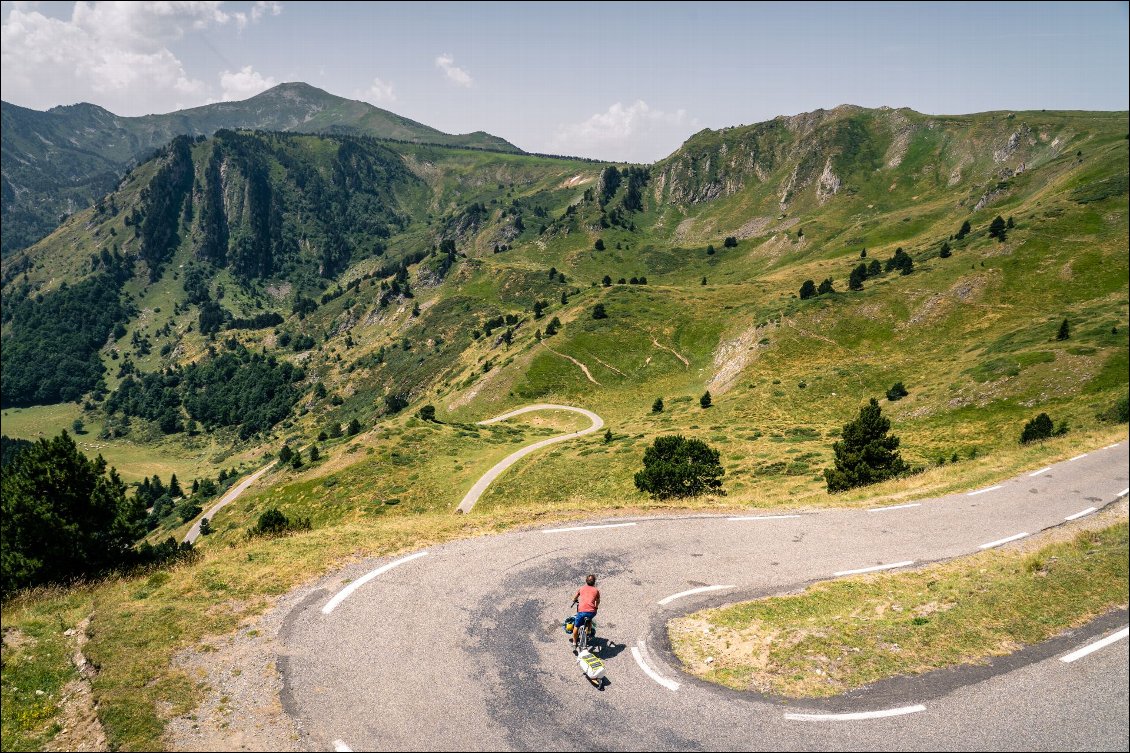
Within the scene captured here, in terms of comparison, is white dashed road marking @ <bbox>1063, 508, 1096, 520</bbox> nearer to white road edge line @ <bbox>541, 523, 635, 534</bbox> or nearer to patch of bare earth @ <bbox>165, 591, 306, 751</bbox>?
white road edge line @ <bbox>541, 523, 635, 534</bbox>

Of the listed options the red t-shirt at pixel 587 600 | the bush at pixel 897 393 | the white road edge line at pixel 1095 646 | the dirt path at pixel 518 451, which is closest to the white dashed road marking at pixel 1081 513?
the white road edge line at pixel 1095 646

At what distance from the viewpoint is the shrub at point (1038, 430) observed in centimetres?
3903

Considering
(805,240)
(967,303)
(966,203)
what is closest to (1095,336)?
(967,303)

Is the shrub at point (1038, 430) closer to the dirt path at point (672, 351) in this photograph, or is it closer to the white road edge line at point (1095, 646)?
the white road edge line at point (1095, 646)

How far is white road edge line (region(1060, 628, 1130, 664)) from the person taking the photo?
39.4 feet

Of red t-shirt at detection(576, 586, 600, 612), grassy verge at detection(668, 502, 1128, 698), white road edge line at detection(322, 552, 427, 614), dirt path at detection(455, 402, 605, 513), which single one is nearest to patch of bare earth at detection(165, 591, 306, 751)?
white road edge line at detection(322, 552, 427, 614)

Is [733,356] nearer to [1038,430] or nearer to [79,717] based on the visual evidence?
[1038,430]

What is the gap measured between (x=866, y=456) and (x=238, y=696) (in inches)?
1398

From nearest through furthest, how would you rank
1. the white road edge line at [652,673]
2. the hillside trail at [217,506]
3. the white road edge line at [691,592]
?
the white road edge line at [652,673]
the white road edge line at [691,592]
the hillside trail at [217,506]

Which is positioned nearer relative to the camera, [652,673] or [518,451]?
[652,673]

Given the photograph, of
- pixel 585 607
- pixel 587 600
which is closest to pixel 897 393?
pixel 587 600

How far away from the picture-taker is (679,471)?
116ft

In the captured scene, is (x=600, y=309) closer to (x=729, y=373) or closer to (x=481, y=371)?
(x=481, y=371)

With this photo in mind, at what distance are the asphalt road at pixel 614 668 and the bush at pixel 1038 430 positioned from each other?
2446 cm
